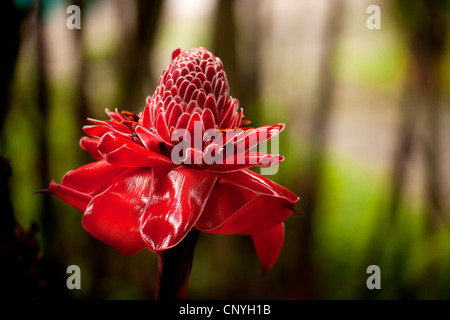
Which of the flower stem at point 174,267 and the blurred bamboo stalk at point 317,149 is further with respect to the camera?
the blurred bamboo stalk at point 317,149

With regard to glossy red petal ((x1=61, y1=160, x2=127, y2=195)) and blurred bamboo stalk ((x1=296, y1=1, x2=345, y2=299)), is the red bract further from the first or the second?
blurred bamboo stalk ((x1=296, y1=1, x2=345, y2=299))

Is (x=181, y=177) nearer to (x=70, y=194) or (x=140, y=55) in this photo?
(x=70, y=194)

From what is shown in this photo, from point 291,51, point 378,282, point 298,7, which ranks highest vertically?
point 298,7

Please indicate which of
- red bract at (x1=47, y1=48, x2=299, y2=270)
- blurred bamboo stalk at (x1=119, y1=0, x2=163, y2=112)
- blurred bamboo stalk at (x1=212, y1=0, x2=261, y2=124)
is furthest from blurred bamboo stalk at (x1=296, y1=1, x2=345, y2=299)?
red bract at (x1=47, y1=48, x2=299, y2=270)

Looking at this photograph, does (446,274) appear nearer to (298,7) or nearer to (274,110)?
(274,110)

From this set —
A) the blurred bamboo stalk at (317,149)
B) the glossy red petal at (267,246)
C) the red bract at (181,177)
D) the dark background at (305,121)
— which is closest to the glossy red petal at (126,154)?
the red bract at (181,177)

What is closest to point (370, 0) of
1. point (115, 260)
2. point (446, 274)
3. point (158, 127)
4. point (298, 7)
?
point (298, 7)

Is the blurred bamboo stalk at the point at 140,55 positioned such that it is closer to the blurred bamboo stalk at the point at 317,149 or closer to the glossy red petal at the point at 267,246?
Answer: the blurred bamboo stalk at the point at 317,149
